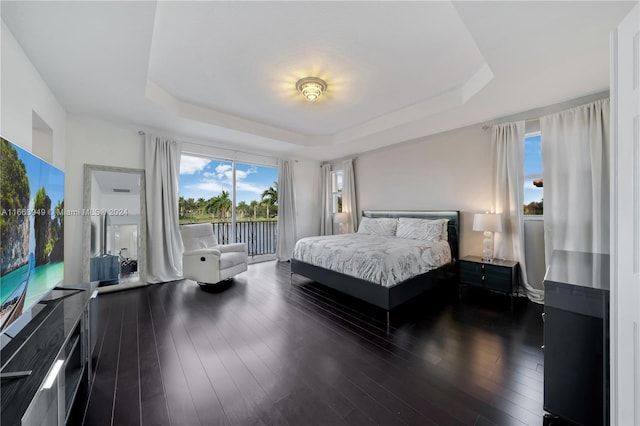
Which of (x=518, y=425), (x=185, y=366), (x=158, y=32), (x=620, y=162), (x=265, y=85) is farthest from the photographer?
(x=265, y=85)

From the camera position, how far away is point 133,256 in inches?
145

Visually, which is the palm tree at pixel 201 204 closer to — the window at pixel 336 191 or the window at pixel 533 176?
the window at pixel 336 191

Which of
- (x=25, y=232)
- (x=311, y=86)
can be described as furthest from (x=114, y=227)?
(x=311, y=86)

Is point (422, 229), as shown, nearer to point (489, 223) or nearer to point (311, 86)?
point (489, 223)

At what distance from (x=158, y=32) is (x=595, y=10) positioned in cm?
325

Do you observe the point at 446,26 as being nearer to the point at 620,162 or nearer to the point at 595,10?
the point at 595,10

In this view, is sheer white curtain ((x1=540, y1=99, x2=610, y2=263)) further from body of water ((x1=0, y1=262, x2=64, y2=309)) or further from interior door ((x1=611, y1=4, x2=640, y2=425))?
body of water ((x1=0, y1=262, x2=64, y2=309))

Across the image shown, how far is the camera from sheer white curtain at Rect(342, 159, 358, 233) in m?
5.56

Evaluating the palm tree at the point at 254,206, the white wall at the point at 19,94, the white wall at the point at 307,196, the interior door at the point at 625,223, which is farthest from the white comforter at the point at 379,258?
the white wall at the point at 19,94

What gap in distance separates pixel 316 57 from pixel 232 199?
3541mm

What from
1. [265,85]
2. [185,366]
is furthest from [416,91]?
[185,366]

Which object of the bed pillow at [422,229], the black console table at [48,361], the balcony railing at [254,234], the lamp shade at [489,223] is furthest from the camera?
the balcony railing at [254,234]

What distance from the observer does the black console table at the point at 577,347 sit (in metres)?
1.19

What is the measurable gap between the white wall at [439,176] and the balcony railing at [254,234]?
2590mm
